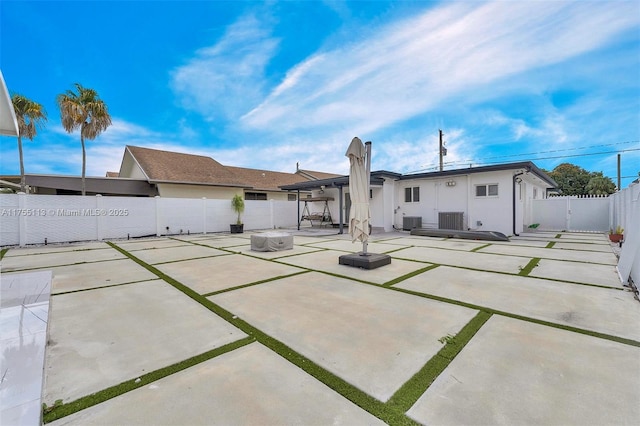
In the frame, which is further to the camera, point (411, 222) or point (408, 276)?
point (411, 222)

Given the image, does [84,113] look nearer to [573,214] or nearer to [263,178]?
[263,178]

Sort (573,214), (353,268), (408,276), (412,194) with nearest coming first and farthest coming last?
(408,276) < (353,268) < (573,214) < (412,194)

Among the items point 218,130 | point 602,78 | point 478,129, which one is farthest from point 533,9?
point 218,130

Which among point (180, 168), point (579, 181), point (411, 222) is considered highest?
point (579, 181)

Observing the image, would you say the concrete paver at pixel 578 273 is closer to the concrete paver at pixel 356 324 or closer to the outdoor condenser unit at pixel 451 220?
the concrete paver at pixel 356 324

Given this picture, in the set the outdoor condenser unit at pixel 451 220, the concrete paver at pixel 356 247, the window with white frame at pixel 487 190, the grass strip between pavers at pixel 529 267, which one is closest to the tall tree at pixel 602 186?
the window with white frame at pixel 487 190

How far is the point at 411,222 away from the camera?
1361cm

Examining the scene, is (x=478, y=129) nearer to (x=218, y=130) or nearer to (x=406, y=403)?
(x=218, y=130)

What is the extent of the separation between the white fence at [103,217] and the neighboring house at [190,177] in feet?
8.83

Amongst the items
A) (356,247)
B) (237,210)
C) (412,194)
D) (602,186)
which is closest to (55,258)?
(237,210)

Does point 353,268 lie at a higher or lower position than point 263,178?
lower

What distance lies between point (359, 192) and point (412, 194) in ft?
31.2

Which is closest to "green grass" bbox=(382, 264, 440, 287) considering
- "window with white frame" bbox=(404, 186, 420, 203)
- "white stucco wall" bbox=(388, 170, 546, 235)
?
"white stucco wall" bbox=(388, 170, 546, 235)

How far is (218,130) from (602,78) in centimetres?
2148
